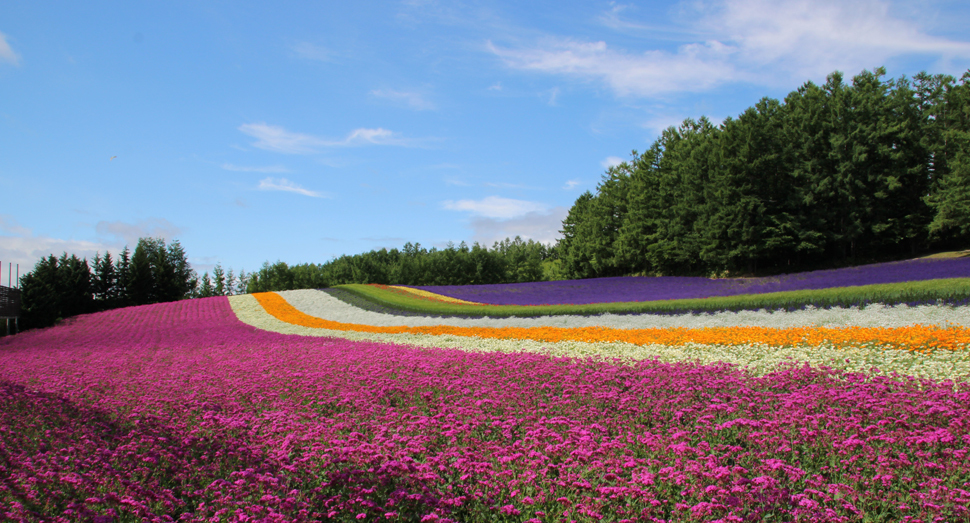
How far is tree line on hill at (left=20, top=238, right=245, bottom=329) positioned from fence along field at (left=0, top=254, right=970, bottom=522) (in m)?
37.1

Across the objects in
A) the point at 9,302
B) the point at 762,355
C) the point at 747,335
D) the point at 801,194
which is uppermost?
the point at 801,194

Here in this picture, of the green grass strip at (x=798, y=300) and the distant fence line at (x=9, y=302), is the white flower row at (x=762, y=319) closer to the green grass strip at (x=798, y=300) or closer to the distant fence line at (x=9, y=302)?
the green grass strip at (x=798, y=300)

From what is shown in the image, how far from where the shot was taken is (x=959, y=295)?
42.9 ft

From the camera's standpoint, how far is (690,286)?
30.8m

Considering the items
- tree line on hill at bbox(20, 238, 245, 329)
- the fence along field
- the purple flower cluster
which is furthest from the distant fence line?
the fence along field

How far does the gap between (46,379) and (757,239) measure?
139 feet

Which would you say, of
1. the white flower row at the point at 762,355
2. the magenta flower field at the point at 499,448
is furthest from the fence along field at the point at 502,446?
the white flower row at the point at 762,355

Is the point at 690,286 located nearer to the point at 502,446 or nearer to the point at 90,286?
the point at 502,446

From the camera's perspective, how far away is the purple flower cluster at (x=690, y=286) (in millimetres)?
24469

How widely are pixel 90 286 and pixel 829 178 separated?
214 ft

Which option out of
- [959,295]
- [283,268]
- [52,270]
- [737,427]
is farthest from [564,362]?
[283,268]

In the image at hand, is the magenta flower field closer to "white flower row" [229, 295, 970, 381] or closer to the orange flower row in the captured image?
"white flower row" [229, 295, 970, 381]

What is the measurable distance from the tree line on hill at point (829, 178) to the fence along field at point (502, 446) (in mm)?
34312

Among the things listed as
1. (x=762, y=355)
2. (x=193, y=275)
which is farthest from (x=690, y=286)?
(x=193, y=275)
